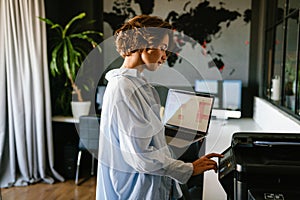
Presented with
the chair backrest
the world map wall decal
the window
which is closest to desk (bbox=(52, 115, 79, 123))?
the chair backrest

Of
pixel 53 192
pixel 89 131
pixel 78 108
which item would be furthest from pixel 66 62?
pixel 53 192

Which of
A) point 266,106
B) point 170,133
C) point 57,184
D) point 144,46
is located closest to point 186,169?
point 144,46

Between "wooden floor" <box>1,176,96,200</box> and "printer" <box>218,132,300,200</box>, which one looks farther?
"wooden floor" <box>1,176,96,200</box>

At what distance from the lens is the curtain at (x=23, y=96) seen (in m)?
2.91

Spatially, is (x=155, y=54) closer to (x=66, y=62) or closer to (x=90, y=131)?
(x=90, y=131)

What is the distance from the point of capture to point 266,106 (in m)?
2.63

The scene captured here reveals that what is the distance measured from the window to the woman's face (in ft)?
4.00

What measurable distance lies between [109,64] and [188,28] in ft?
3.19

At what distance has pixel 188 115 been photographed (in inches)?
76.8

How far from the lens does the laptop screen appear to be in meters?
1.89

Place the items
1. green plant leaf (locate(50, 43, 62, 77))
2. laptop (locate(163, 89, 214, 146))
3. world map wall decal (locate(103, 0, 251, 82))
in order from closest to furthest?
laptop (locate(163, 89, 214, 146))
green plant leaf (locate(50, 43, 62, 77))
world map wall decal (locate(103, 0, 251, 82))

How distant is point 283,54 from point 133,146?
1.93 m

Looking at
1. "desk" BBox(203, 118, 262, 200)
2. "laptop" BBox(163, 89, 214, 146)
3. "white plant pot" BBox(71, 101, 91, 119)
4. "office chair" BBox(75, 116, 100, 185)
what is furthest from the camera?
"white plant pot" BBox(71, 101, 91, 119)

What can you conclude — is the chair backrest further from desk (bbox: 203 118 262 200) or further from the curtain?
desk (bbox: 203 118 262 200)
